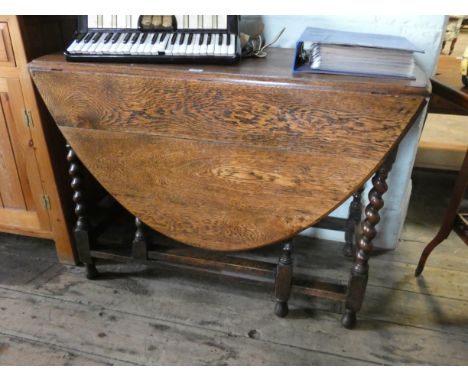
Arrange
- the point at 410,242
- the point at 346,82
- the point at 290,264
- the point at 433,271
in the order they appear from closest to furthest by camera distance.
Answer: the point at 346,82 → the point at 290,264 → the point at 433,271 → the point at 410,242

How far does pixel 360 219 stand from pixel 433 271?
1.12ft

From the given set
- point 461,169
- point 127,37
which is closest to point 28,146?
point 127,37

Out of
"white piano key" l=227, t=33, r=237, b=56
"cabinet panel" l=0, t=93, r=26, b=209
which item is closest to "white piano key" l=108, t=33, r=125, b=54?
"white piano key" l=227, t=33, r=237, b=56

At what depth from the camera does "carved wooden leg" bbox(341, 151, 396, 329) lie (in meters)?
1.13

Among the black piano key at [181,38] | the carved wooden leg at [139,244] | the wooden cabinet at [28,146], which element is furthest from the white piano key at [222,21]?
the carved wooden leg at [139,244]

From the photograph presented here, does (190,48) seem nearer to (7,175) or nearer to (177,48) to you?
(177,48)

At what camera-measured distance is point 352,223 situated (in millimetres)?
1592

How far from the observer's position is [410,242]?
1727mm

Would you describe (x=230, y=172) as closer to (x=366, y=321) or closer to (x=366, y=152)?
(x=366, y=152)

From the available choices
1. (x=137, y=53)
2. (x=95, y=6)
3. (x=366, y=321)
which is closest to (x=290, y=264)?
(x=366, y=321)

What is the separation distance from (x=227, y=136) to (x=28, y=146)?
75 centimetres

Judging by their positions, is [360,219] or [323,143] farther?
[360,219]

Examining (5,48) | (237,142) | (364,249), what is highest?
(5,48)

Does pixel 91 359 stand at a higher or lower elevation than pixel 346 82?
lower
